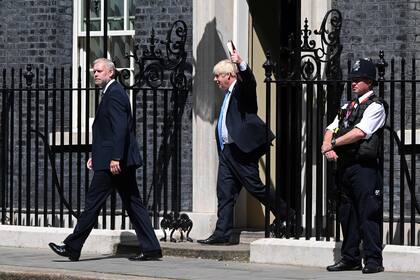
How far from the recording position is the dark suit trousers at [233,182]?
12109mm

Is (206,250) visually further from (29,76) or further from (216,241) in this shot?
(29,76)

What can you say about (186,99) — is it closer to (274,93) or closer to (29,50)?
(274,93)

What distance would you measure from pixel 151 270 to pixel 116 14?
3895 millimetres

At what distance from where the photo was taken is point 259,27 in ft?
44.9

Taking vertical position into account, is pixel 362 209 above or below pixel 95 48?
below

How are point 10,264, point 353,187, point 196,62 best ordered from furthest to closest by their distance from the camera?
1. point 196,62
2. point 10,264
3. point 353,187

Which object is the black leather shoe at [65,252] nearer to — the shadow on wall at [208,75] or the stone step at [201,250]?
the stone step at [201,250]

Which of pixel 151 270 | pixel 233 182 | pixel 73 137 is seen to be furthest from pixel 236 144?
pixel 73 137

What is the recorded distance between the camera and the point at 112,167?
1146 cm

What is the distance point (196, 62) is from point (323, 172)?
1.86 m

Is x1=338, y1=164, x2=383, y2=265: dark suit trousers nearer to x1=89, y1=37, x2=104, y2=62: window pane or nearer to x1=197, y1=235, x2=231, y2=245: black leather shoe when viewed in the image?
x1=197, y1=235, x2=231, y2=245: black leather shoe

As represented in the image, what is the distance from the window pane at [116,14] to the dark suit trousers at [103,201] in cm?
281

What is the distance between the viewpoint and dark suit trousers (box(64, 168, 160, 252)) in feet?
38.3

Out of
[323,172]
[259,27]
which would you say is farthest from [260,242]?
[259,27]
